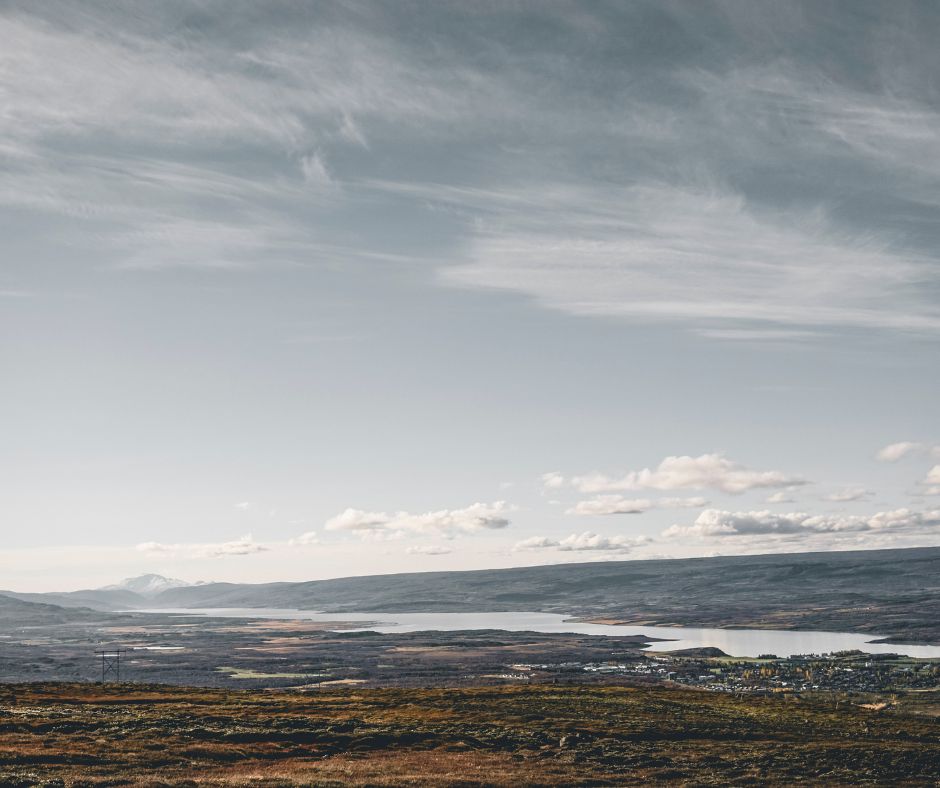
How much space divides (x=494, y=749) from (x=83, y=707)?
135 ft

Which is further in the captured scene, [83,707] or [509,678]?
[509,678]

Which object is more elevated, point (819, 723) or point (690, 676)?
point (819, 723)

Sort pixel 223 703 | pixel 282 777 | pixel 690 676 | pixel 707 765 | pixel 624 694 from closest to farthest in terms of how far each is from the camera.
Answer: pixel 282 777 → pixel 707 765 → pixel 223 703 → pixel 624 694 → pixel 690 676

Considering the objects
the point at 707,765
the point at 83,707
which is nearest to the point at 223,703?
the point at 83,707

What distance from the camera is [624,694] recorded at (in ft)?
323

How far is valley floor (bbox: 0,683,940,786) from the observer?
54.6 meters

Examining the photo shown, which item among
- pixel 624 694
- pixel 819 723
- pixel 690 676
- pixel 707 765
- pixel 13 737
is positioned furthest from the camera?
pixel 690 676

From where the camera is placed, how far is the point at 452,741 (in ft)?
221

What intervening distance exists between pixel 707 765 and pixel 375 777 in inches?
886

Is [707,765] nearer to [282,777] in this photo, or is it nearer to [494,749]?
[494,749]

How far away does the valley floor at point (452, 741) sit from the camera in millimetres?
54594

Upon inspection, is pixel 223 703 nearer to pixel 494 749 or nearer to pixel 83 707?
pixel 83 707

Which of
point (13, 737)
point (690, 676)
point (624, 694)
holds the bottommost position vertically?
point (690, 676)

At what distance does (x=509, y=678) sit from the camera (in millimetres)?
199000
